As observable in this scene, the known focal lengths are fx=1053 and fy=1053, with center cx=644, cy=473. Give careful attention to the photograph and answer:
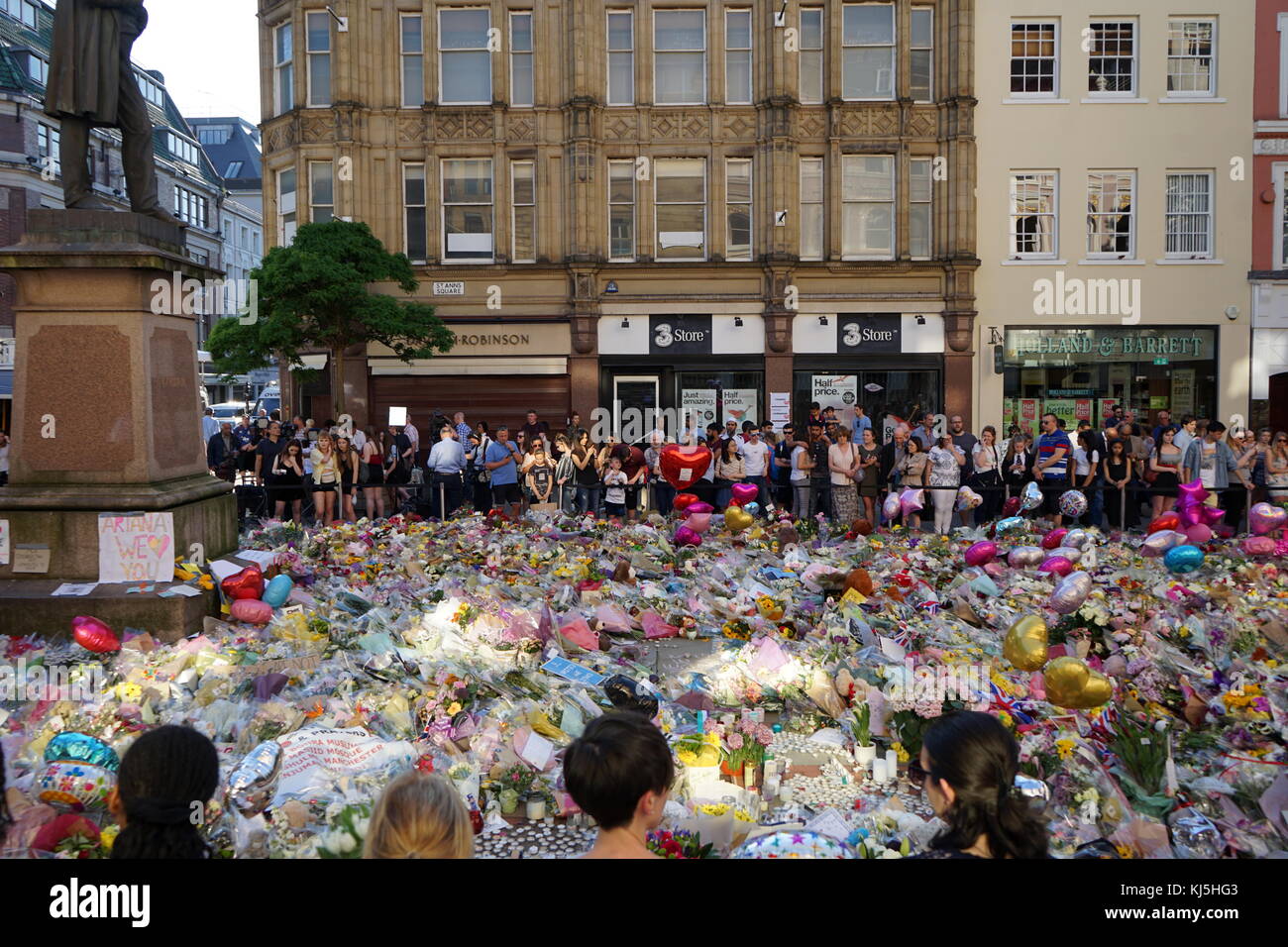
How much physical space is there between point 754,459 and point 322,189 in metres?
15.1

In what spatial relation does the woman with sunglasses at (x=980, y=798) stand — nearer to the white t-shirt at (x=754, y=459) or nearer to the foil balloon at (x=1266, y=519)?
the foil balloon at (x=1266, y=519)

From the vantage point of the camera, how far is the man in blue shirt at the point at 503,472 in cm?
1576

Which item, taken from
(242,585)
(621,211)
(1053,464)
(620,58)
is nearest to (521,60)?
(620,58)

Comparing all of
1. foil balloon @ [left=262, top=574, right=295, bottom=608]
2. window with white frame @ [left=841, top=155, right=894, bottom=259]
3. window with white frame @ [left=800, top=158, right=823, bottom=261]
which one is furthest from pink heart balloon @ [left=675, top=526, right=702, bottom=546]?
window with white frame @ [left=841, top=155, right=894, bottom=259]

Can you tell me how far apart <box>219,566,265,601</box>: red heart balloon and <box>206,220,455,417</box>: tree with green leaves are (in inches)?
503

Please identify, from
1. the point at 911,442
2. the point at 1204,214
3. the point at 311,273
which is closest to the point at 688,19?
the point at 311,273

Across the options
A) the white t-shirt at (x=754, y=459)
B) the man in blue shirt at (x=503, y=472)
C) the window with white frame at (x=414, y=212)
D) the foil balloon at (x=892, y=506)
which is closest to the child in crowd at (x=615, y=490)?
the man in blue shirt at (x=503, y=472)

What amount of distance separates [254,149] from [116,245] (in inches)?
3007

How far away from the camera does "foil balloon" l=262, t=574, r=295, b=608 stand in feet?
26.7

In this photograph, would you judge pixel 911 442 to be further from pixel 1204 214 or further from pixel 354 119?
pixel 354 119

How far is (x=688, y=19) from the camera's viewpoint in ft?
82.9

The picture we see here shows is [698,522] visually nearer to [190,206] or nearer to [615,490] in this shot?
[615,490]

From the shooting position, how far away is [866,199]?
2503cm
